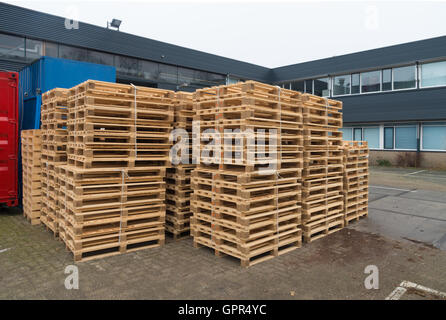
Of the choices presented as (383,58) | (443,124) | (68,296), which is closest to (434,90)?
(443,124)

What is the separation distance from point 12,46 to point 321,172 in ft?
57.5

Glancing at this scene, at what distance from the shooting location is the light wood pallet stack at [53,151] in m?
7.29

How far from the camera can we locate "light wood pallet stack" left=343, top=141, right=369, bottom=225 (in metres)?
8.56

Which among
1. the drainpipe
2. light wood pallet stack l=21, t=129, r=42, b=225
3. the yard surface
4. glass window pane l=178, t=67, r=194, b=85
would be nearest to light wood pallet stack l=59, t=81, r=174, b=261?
the yard surface

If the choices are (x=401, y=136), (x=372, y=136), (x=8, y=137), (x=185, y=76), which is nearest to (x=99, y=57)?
(x=185, y=76)

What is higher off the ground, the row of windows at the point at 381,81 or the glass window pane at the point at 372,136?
the row of windows at the point at 381,81

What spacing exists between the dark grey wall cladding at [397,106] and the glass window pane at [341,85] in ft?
2.50

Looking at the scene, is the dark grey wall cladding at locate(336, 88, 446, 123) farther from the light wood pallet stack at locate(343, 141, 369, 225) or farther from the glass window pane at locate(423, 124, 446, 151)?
the light wood pallet stack at locate(343, 141, 369, 225)

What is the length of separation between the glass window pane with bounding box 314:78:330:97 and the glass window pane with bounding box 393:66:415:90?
221 inches

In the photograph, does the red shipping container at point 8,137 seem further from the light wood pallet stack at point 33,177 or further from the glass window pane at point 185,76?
the glass window pane at point 185,76

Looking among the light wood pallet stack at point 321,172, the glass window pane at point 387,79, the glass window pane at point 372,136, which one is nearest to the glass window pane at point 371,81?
the glass window pane at point 387,79

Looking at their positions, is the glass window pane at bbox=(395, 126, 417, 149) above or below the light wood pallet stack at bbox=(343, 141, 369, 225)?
above

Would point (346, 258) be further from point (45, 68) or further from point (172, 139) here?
point (45, 68)

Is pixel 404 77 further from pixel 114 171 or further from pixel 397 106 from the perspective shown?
pixel 114 171
